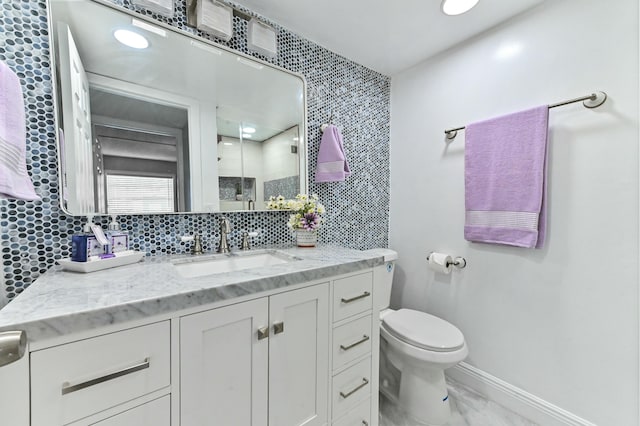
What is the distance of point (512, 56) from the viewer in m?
1.47

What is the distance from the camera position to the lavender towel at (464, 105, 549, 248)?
4.37 feet

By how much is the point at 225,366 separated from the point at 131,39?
1.38 metres

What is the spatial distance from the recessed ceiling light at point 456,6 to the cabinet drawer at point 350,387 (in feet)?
6.10

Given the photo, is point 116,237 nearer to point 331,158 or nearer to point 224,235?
point 224,235

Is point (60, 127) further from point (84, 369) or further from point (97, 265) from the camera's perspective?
point (84, 369)

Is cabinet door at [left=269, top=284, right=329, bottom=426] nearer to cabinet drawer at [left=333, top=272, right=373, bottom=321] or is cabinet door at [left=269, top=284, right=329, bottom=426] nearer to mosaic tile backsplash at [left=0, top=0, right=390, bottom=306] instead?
cabinet drawer at [left=333, top=272, right=373, bottom=321]

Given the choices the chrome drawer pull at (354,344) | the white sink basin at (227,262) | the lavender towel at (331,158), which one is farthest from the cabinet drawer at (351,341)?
the lavender towel at (331,158)

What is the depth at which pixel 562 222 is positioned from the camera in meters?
1.31

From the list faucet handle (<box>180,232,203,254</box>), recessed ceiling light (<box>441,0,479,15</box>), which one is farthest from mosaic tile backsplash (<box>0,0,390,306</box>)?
recessed ceiling light (<box>441,0,479,15</box>)

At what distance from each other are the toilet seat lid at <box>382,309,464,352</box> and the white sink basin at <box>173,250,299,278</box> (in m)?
0.76

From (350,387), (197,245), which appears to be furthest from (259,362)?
(197,245)

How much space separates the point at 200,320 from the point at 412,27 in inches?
73.6

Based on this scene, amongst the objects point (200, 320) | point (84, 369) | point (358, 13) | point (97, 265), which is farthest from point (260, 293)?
point (358, 13)

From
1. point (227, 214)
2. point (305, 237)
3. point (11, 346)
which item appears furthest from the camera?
point (305, 237)
